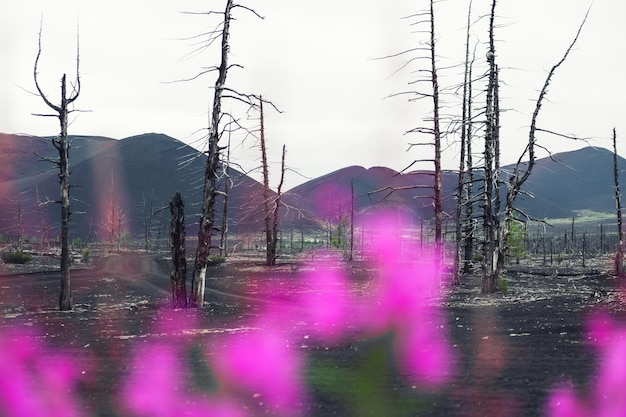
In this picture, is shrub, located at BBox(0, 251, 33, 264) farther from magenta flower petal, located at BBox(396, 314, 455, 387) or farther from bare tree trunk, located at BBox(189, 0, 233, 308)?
magenta flower petal, located at BBox(396, 314, 455, 387)

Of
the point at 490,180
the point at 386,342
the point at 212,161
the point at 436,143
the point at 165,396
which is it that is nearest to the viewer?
the point at 165,396

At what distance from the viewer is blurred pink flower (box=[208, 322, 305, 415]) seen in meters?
8.09

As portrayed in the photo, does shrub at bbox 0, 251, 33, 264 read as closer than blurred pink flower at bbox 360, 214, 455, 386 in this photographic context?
No

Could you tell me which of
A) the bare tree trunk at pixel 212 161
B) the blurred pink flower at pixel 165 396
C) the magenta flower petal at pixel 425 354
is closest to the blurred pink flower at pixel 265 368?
the blurred pink flower at pixel 165 396

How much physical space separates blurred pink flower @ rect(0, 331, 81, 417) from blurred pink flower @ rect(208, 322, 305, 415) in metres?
2.32

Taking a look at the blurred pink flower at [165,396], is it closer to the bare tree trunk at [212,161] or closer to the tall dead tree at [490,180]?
the bare tree trunk at [212,161]

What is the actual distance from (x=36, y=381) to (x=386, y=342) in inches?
257

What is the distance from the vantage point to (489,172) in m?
22.0

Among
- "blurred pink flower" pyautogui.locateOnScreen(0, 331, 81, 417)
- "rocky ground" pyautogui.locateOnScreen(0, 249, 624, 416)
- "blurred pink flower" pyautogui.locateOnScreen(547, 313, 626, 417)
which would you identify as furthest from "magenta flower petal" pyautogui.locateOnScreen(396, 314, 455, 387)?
"blurred pink flower" pyautogui.locateOnScreen(0, 331, 81, 417)

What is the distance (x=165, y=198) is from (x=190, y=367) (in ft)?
603

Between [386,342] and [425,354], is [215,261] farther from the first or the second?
[425,354]

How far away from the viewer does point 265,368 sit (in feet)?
32.3

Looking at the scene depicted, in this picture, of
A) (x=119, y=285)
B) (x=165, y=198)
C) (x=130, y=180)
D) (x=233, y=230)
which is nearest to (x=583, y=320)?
(x=119, y=285)

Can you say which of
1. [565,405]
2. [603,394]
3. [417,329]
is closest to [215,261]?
[417,329]
